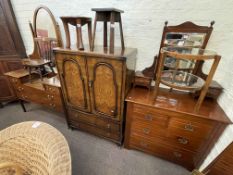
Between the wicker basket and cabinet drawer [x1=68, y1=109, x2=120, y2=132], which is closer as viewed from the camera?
the wicker basket

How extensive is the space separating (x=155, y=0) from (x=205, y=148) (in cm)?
168

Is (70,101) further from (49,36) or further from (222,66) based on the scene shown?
(222,66)

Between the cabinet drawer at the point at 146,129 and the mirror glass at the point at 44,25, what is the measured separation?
6.30 feet

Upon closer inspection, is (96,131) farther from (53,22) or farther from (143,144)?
(53,22)

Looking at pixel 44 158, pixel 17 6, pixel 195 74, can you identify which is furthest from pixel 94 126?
pixel 17 6

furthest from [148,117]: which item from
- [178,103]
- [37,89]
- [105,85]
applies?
[37,89]

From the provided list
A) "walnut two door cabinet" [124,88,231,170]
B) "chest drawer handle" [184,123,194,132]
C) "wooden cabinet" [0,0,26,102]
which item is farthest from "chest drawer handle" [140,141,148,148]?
"wooden cabinet" [0,0,26,102]

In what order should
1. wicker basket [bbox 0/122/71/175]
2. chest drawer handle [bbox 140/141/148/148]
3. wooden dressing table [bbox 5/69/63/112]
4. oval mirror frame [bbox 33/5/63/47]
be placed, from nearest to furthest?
wicker basket [bbox 0/122/71/175], chest drawer handle [bbox 140/141/148/148], oval mirror frame [bbox 33/5/63/47], wooden dressing table [bbox 5/69/63/112]

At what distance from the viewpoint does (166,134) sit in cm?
138

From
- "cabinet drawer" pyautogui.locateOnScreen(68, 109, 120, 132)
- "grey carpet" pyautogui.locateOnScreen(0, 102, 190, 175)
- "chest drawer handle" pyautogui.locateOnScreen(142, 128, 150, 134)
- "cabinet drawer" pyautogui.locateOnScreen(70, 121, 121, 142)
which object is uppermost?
"chest drawer handle" pyautogui.locateOnScreen(142, 128, 150, 134)

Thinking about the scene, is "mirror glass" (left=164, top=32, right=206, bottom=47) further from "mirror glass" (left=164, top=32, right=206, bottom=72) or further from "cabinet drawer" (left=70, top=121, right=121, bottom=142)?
"cabinet drawer" (left=70, top=121, right=121, bottom=142)

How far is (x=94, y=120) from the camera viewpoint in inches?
66.5

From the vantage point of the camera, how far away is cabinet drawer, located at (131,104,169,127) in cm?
130

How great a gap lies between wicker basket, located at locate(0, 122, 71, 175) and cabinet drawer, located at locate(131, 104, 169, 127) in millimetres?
786
